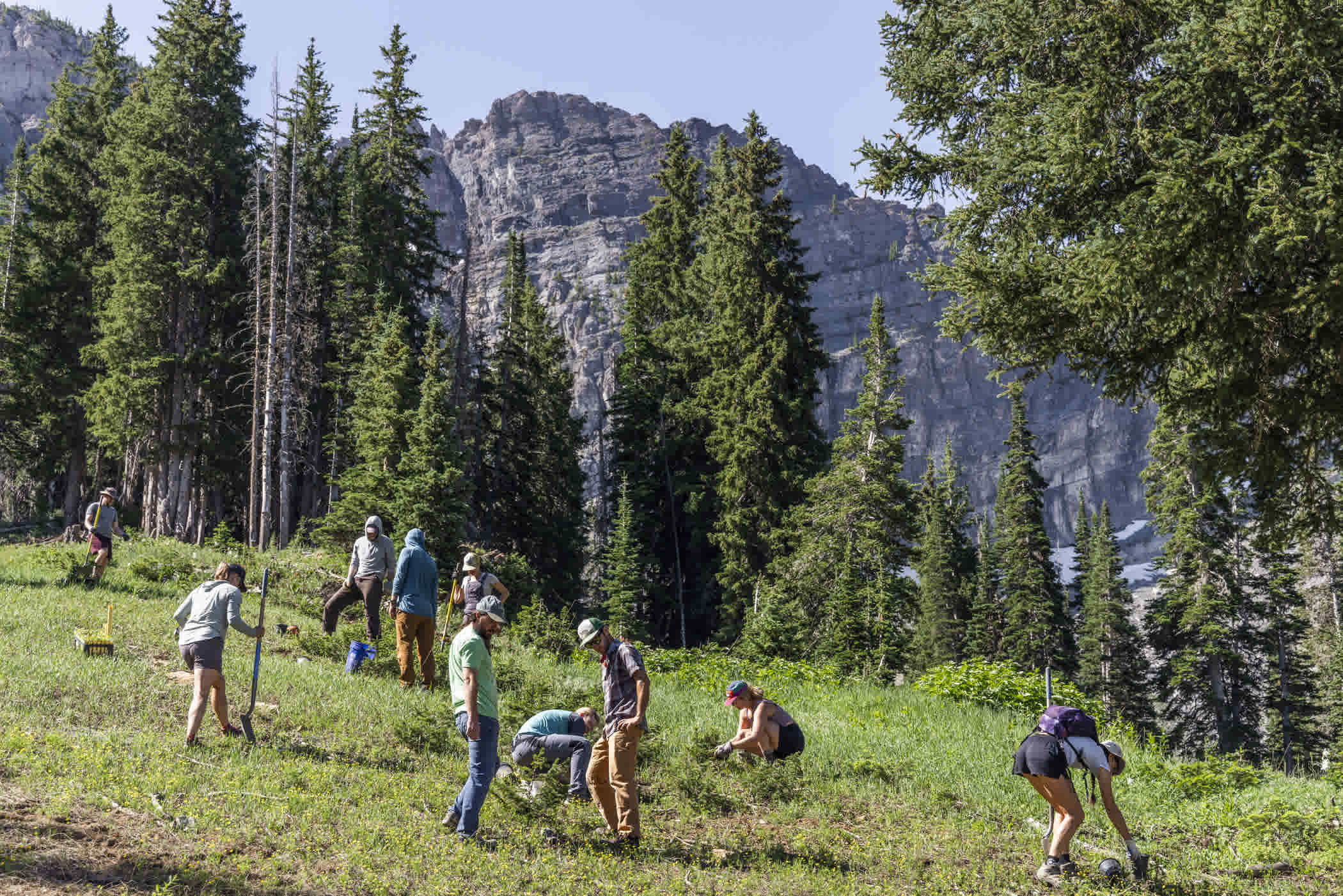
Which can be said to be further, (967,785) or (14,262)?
(14,262)

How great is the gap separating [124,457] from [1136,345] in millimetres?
35914

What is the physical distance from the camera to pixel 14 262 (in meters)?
36.4

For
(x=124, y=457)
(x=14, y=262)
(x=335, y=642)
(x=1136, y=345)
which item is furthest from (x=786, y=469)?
(x=14, y=262)

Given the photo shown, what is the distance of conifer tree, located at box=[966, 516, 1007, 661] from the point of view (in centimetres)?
4806

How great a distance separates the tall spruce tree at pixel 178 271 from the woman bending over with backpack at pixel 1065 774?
3007 centimetres

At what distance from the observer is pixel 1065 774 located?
788 centimetres

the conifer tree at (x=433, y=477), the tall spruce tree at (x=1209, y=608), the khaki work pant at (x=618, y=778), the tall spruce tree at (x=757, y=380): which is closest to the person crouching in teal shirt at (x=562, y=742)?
the khaki work pant at (x=618, y=778)

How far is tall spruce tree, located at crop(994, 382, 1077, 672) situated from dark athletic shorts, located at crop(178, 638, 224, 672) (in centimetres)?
4067

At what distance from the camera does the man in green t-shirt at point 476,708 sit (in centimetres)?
738

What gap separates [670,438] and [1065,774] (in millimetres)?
31594

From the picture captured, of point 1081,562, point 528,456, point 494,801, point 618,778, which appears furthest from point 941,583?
point 618,778

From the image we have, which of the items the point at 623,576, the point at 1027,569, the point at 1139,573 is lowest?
the point at 1139,573

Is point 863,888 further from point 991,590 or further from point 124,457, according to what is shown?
point 991,590

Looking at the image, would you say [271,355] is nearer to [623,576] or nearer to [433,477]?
[433,477]
